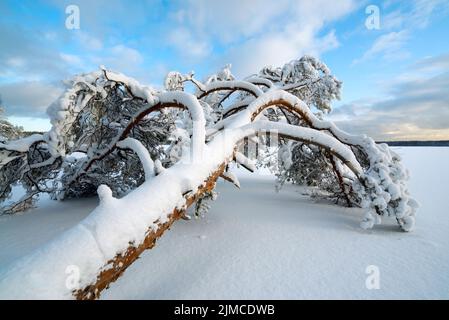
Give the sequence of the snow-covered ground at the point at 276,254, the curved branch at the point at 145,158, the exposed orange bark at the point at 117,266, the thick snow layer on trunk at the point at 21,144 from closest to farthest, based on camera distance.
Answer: the exposed orange bark at the point at 117,266 < the snow-covered ground at the point at 276,254 < the curved branch at the point at 145,158 < the thick snow layer on trunk at the point at 21,144

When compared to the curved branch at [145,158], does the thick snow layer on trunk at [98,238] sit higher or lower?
lower

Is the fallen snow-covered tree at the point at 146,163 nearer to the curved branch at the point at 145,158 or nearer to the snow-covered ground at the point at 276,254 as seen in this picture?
the curved branch at the point at 145,158

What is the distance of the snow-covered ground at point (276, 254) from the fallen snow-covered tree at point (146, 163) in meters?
0.45

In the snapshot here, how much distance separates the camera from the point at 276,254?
9.64ft

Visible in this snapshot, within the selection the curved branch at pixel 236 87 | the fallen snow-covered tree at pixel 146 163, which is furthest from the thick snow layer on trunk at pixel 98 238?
the curved branch at pixel 236 87

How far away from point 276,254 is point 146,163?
166cm

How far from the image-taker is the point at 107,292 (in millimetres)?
2348

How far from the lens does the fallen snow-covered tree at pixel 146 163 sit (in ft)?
5.61

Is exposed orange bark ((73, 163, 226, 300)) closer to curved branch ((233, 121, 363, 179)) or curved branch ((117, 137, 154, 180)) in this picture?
curved branch ((117, 137, 154, 180))

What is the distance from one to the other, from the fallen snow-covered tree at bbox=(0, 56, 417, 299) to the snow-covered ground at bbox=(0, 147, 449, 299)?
0.45 metres

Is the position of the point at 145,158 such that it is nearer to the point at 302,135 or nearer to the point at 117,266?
the point at 117,266

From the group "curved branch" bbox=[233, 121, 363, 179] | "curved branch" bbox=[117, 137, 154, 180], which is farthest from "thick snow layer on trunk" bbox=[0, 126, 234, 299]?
"curved branch" bbox=[233, 121, 363, 179]

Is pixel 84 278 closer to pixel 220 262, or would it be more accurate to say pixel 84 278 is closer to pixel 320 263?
pixel 220 262

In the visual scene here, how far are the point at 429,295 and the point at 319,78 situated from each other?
20.4 feet
